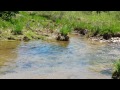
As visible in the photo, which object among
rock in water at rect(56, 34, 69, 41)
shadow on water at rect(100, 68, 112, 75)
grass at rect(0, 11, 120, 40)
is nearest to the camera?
shadow on water at rect(100, 68, 112, 75)

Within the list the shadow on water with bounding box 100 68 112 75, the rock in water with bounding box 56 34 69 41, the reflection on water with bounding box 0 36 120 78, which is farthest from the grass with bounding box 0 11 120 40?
the shadow on water with bounding box 100 68 112 75

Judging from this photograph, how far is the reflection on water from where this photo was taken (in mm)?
10037

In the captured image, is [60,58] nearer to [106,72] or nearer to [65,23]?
[106,72]

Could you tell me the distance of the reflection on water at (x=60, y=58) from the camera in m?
10.0

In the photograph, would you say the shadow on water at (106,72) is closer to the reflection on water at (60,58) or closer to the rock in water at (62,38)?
the reflection on water at (60,58)

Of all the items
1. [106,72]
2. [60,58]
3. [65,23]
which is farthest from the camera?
[65,23]

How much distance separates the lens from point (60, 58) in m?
12.4

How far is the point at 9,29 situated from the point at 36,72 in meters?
8.81

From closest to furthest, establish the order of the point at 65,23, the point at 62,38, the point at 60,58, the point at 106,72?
1. the point at 106,72
2. the point at 60,58
3. the point at 62,38
4. the point at 65,23

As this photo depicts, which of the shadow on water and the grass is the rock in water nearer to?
the grass

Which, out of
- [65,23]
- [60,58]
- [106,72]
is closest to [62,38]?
[60,58]

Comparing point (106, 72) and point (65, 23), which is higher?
point (65, 23)
